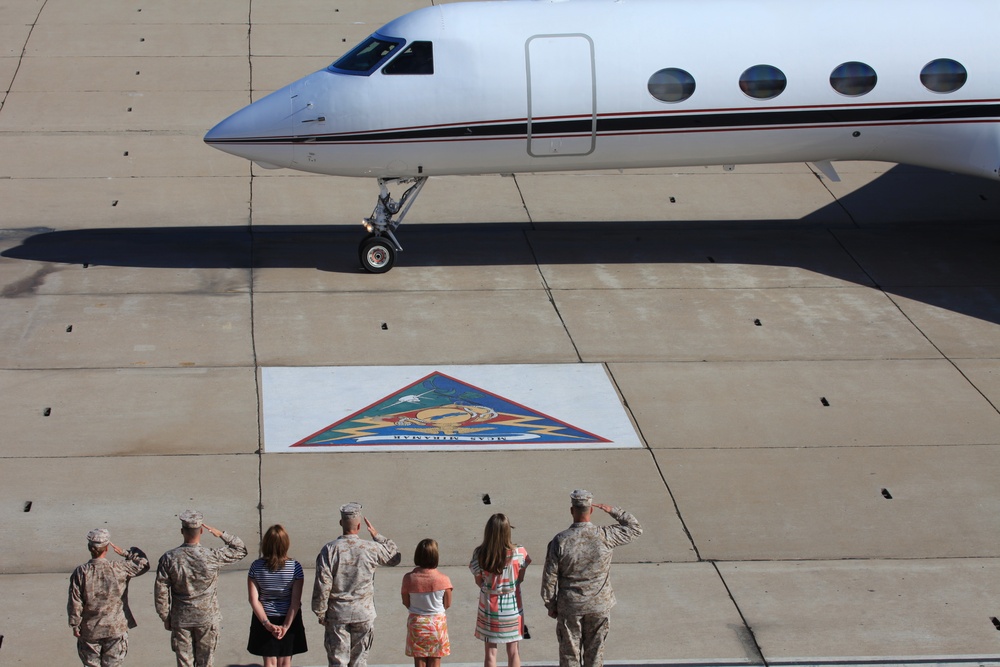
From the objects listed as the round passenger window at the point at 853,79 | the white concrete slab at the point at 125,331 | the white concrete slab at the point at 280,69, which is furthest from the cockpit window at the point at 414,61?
the white concrete slab at the point at 280,69

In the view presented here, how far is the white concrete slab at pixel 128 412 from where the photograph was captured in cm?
1179

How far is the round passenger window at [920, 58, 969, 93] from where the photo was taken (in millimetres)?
15828

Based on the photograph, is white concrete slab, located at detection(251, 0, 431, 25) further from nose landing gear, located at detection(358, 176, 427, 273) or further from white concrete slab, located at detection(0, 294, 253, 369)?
white concrete slab, located at detection(0, 294, 253, 369)

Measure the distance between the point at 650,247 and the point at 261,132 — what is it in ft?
17.5

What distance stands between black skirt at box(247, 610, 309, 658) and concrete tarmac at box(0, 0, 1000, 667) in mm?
731

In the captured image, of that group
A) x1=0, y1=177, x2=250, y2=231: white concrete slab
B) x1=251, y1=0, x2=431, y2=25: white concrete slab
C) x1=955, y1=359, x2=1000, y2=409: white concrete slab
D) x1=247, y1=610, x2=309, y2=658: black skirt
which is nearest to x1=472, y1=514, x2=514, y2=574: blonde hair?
x1=247, y1=610, x2=309, y2=658: black skirt

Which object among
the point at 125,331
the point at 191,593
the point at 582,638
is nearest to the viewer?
the point at 191,593

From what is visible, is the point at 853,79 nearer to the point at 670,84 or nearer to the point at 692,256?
the point at 670,84

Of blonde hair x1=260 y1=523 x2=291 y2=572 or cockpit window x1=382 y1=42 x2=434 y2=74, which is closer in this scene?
blonde hair x1=260 y1=523 x2=291 y2=572

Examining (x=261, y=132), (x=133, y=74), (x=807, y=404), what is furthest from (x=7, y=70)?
(x=807, y=404)

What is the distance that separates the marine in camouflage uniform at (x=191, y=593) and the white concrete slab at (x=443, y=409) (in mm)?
3900

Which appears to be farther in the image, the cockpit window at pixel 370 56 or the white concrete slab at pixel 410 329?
the cockpit window at pixel 370 56

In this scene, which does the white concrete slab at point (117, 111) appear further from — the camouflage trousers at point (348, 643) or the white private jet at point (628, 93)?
the camouflage trousers at point (348, 643)

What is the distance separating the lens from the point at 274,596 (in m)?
7.94
